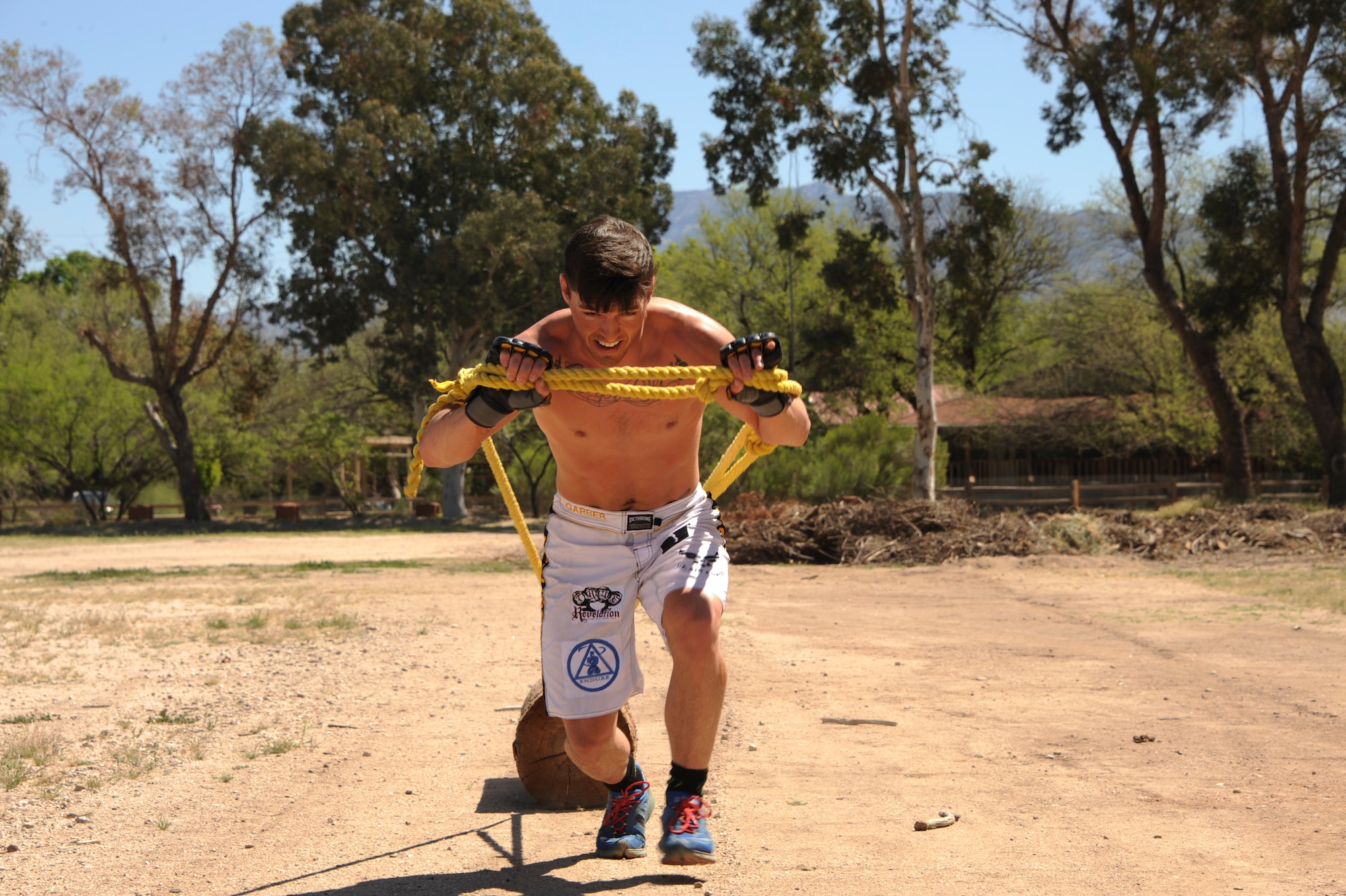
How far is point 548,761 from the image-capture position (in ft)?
13.9

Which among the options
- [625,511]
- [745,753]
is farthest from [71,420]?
[625,511]

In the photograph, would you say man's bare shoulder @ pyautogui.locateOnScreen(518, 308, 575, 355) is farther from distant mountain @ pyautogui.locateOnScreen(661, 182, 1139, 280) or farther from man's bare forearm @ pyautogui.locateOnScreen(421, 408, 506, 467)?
distant mountain @ pyautogui.locateOnScreen(661, 182, 1139, 280)

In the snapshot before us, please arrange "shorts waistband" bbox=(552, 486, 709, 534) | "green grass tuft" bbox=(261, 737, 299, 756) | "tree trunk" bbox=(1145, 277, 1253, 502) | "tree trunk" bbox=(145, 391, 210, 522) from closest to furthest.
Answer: "shorts waistband" bbox=(552, 486, 709, 534), "green grass tuft" bbox=(261, 737, 299, 756), "tree trunk" bbox=(1145, 277, 1253, 502), "tree trunk" bbox=(145, 391, 210, 522)

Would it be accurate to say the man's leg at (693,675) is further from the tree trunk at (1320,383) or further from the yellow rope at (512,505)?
the tree trunk at (1320,383)

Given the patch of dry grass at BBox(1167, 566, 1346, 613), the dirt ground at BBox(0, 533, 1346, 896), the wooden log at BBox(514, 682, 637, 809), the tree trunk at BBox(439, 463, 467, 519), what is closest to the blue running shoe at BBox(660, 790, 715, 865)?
the dirt ground at BBox(0, 533, 1346, 896)

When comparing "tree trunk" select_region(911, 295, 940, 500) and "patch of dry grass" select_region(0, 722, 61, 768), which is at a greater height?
"tree trunk" select_region(911, 295, 940, 500)

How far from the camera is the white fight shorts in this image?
3496 mm

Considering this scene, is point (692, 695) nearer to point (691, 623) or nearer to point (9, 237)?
point (691, 623)

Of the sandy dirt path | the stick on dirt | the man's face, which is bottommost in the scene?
the sandy dirt path

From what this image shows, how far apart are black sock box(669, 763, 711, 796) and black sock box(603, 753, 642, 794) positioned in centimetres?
26

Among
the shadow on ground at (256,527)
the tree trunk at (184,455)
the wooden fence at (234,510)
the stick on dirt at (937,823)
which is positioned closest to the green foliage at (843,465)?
the shadow on ground at (256,527)

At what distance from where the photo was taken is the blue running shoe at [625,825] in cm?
357

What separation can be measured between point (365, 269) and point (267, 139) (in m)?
3.71

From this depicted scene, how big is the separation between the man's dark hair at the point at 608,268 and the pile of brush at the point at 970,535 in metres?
10.8
